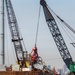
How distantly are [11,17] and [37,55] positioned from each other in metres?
28.6

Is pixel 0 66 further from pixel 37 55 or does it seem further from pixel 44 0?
pixel 44 0

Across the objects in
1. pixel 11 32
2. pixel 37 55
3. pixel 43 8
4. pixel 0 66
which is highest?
pixel 43 8

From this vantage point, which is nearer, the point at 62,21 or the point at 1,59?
the point at 1,59

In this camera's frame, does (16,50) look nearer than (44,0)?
Yes

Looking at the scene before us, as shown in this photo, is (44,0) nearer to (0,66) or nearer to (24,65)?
(24,65)

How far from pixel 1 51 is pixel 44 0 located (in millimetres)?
78201

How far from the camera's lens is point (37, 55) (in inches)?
5359

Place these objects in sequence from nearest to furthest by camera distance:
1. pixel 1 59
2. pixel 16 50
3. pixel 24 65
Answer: pixel 1 59, pixel 24 65, pixel 16 50

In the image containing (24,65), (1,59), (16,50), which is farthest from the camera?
(16,50)

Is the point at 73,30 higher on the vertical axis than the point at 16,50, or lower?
higher

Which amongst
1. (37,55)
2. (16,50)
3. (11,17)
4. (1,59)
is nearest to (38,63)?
(37,55)

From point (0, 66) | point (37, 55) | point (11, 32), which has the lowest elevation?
point (0, 66)

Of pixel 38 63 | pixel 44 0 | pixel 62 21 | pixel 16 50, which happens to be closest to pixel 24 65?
pixel 38 63

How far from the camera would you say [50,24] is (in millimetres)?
166125
